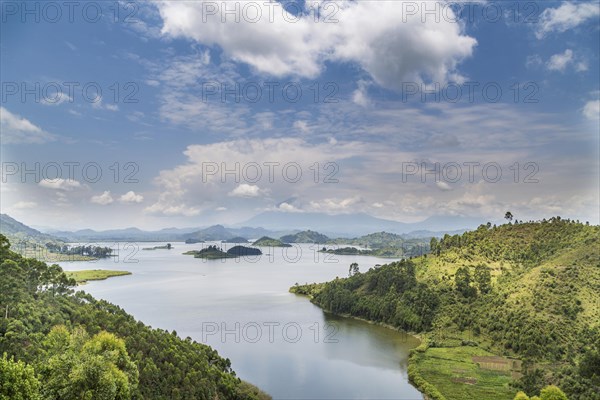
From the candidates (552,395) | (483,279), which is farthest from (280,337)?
(552,395)

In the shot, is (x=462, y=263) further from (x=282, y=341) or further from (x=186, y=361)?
(x=186, y=361)

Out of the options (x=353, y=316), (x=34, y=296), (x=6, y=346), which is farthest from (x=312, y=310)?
(x=6, y=346)

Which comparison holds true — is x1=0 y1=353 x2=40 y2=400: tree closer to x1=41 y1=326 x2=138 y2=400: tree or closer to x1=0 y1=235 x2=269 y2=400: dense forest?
x1=0 y1=235 x2=269 y2=400: dense forest

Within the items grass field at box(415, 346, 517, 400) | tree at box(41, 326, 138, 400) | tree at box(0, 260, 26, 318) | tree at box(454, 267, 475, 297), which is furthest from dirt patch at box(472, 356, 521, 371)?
tree at box(0, 260, 26, 318)

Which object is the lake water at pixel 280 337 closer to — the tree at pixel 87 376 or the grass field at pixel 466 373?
the grass field at pixel 466 373

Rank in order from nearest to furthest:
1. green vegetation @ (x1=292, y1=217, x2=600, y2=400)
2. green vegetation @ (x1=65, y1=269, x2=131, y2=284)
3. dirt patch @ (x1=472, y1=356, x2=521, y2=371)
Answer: green vegetation @ (x1=292, y1=217, x2=600, y2=400)
dirt patch @ (x1=472, y1=356, x2=521, y2=371)
green vegetation @ (x1=65, y1=269, x2=131, y2=284)

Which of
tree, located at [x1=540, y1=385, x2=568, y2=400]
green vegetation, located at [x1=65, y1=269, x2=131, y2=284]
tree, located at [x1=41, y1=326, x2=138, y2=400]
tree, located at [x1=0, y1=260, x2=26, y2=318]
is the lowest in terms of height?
green vegetation, located at [x1=65, y1=269, x2=131, y2=284]
